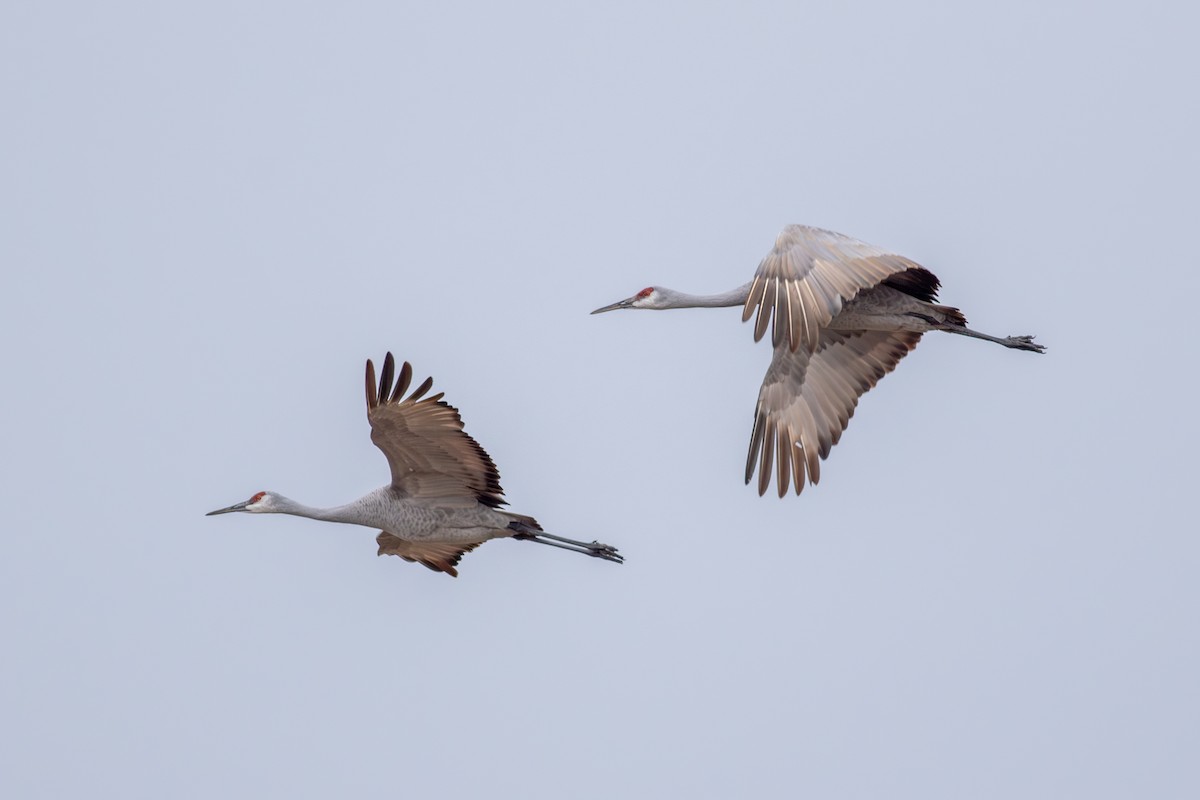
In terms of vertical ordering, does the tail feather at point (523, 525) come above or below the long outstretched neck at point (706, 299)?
below

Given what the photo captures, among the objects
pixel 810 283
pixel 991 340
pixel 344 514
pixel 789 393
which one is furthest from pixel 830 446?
pixel 344 514

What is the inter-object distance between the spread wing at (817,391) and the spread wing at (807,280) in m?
2.39

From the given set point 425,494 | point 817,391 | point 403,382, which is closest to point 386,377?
point 403,382

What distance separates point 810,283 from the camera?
15.6 meters

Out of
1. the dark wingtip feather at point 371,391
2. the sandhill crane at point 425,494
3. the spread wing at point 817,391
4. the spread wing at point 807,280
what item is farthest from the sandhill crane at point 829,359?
the dark wingtip feather at point 371,391

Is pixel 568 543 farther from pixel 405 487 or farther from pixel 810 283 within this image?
pixel 810 283

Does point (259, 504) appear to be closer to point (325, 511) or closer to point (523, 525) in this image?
point (325, 511)

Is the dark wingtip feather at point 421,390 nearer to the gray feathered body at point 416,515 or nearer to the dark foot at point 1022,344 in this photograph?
the gray feathered body at point 416,515

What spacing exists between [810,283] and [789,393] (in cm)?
289

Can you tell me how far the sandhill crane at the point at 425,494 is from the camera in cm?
1565

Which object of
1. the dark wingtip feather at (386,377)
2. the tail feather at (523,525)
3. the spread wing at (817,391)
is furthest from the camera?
the spread wing at (817,391)

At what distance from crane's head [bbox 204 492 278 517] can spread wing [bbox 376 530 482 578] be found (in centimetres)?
96

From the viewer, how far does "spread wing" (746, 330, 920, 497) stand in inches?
714

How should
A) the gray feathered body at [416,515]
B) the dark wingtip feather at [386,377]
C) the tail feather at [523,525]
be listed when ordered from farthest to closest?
the tail feather at [523,525], the gray feathered body at [416,515], the dark wingtip feather at [386,377]
